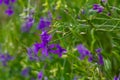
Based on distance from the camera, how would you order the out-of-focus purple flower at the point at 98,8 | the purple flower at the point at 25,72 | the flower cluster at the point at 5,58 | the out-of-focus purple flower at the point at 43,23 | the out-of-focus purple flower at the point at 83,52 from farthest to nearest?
the flower cluster at the point at 5,58
the purple flower at the point at 25,72
the out-of-focus purple flower at the point at 43,23
the out-of-focus purple flower at the point at 83,52
the out-of-focus purple flower at the point at 98,8

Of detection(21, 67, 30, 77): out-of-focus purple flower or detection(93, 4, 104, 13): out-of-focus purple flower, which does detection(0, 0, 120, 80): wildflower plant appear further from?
detection(21, 67, 30, 77): out-of-focus purple flower

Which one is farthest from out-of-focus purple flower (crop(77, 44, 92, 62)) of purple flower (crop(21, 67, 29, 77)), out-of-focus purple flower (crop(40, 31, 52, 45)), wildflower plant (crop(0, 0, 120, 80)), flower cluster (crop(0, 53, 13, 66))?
flower cluster (crop(0, 53, 13, 66))

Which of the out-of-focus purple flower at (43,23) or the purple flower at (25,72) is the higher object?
the out-of-focus purple flower at (43,23)

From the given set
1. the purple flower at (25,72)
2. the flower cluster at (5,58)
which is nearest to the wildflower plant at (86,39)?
the purple flower at (25,72)

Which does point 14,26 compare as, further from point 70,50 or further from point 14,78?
point 70,50

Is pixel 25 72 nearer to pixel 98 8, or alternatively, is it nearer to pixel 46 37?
pixel 46 37

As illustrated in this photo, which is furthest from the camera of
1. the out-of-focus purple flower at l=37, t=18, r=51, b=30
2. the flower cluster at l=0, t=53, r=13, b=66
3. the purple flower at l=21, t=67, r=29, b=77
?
the flower cluster at l=0, t=53, r=13, b=66

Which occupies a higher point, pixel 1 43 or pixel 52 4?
pixel 52 4

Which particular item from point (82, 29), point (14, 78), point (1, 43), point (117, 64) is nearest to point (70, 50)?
point (82, 29)

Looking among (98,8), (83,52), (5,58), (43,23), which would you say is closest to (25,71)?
(5,58)

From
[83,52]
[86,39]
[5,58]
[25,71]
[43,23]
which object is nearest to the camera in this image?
[86,39]

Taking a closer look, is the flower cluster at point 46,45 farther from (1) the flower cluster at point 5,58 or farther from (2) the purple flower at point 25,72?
(1) the flower cluster at point 5,58
